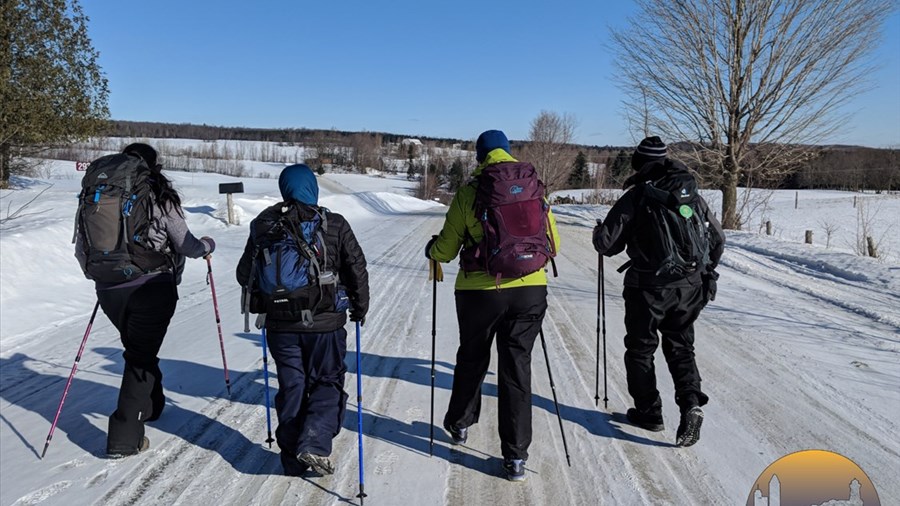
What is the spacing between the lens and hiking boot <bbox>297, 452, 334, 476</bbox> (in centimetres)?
340

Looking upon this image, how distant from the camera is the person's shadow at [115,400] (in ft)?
12.7

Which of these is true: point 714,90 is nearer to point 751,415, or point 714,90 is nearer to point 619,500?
point 751,415

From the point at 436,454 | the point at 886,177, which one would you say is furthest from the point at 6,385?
the point at 886,177

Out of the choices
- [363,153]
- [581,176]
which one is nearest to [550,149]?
[581,176]

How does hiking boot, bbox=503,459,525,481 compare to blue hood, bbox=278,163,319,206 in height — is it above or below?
below

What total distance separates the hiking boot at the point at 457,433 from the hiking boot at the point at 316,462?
90cm

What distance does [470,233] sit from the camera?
3.57 metres

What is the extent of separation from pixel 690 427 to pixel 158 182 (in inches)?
163

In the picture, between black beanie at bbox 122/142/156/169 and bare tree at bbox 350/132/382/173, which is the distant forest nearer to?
bare tree at bbox 350/132/382/173

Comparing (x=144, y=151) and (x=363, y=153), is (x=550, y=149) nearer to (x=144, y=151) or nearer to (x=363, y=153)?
(x=144, y=151)

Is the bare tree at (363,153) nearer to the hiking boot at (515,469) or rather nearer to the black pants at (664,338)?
the black pants at (664,338)

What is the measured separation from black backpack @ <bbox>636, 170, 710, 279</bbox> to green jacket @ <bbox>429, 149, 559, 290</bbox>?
767mm

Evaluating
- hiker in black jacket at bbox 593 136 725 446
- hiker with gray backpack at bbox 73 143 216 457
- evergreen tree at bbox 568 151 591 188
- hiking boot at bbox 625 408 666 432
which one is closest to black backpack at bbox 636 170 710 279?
hiker in black jacket at bbox 593 136 725 446

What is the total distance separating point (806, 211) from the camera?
38.7 meters
